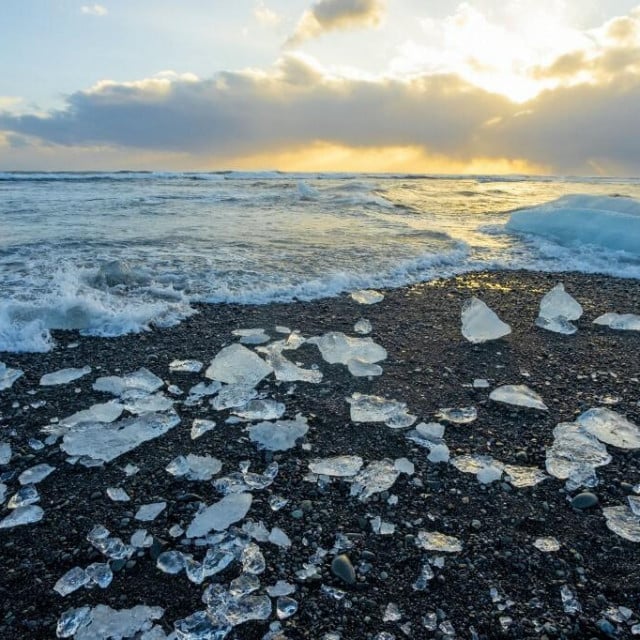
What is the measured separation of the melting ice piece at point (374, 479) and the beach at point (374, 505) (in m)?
0.04

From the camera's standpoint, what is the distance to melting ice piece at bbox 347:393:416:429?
2760mm

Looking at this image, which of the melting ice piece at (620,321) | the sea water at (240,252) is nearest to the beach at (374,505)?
the melting ice piece at (620,321)

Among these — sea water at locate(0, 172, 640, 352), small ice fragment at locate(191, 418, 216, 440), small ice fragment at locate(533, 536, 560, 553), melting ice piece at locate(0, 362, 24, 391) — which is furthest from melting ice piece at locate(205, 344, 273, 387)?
small ice fragment at locate(533, 536, 560, 553)

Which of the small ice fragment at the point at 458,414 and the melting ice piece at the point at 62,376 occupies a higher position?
the melting ice piece at the point at 62,376

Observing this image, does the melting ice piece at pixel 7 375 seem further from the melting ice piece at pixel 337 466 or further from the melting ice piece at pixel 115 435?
the melting ice piece at pixel 337 466

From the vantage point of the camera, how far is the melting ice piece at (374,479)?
7.16ft

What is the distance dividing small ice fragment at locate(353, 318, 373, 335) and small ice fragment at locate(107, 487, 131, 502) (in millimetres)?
2375

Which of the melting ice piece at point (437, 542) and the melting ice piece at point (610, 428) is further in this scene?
the melting ice piece at point (610, 428)

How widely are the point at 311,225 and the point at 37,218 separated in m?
5.59

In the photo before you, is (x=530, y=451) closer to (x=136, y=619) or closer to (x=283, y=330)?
(x=136, y=619)

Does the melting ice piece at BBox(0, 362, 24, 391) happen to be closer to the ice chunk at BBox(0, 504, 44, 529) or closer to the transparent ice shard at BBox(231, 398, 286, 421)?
the ice chunk at BBox(0, 504, 44, 529)

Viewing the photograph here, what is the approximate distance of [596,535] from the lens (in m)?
1.96

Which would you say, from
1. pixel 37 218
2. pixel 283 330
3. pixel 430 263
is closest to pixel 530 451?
pixel 283 330

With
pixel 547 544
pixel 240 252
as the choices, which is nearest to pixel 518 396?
pixel 547 544
